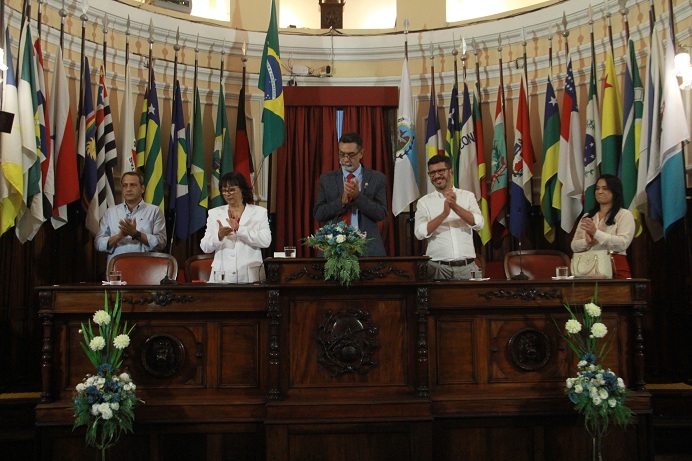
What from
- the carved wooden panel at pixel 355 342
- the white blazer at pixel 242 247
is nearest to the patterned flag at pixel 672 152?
the carved wooden panel at pixel 355 342

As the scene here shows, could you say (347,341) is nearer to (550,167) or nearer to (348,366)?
(348,366)

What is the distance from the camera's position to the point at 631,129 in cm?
538

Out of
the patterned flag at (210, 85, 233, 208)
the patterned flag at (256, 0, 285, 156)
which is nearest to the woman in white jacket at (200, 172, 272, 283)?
the patterned flag at (256, 0, 285, 156)

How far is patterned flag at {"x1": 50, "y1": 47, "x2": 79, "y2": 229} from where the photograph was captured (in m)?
5.32

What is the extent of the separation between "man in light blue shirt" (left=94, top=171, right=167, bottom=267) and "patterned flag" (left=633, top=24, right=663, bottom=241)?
3.57 metres

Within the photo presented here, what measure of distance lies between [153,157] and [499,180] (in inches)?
120

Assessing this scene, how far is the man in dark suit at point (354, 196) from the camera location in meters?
3.97

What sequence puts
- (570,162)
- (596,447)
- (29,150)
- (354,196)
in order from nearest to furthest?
(596,447), (354,196), (29,150), (570,162)

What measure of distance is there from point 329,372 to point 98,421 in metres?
1.17

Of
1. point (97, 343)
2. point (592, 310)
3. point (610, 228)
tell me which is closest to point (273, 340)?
point (97, 343)

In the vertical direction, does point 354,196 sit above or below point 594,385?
above

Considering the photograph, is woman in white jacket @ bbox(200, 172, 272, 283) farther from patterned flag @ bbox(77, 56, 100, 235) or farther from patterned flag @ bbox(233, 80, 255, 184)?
patterned flag @ bbox(233, 80, 255, 184)

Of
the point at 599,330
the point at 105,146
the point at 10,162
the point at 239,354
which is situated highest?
the point at 105,146

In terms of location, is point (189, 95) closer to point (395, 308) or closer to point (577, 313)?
point (395, 308)
